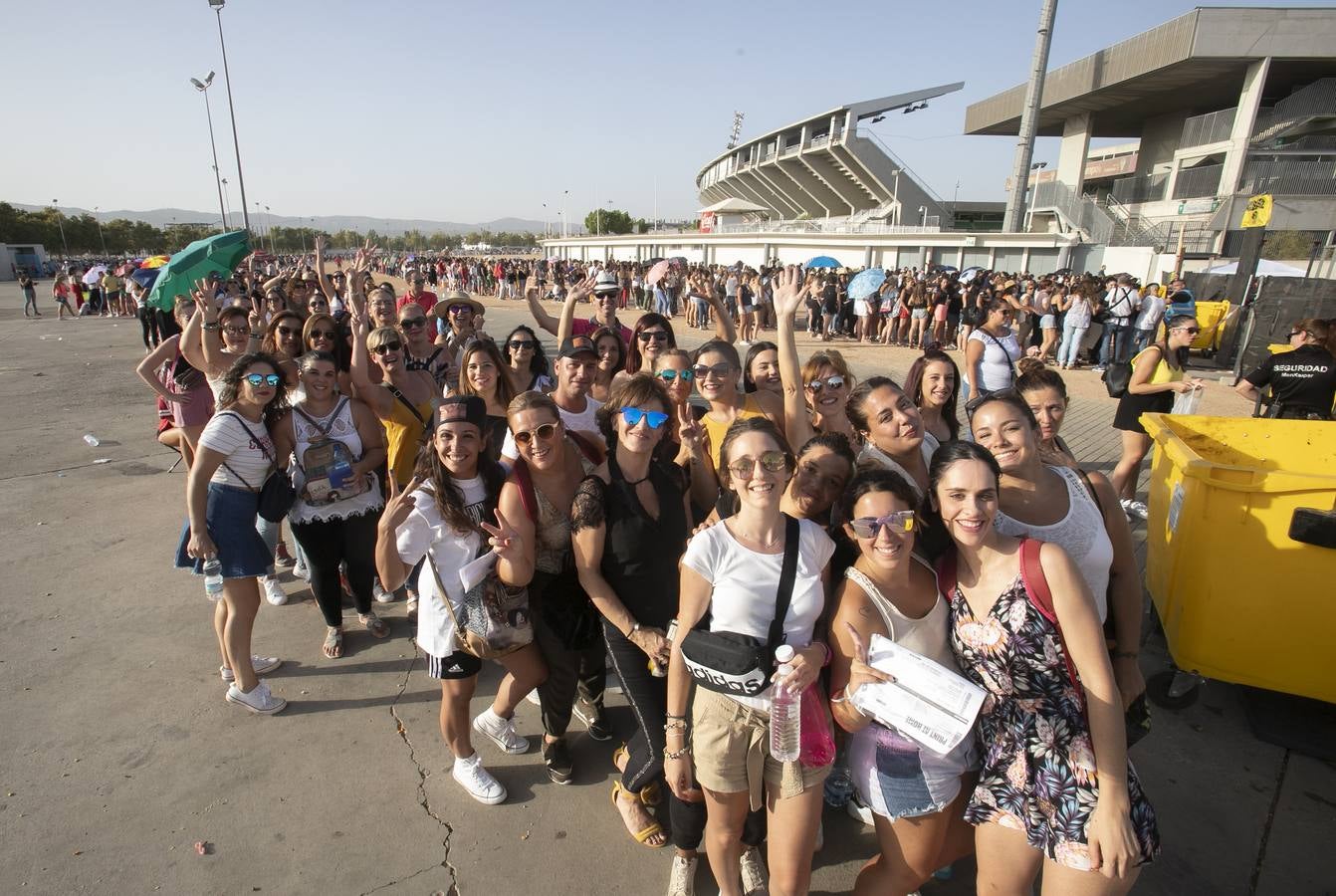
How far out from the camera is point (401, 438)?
4219mm

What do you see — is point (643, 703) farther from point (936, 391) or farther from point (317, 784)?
point (936, 391)

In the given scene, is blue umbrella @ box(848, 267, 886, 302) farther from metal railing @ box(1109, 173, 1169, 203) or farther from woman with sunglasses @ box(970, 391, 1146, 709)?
metal railing @ box(1109, 173, 1169, 203)

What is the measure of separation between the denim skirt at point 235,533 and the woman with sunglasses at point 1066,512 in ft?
11.7

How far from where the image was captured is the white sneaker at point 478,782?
2.92m

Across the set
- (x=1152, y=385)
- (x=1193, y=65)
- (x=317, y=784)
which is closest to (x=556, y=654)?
(x=317, y=784)

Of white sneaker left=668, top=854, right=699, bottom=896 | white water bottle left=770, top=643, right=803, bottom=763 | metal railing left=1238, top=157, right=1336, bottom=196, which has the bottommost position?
white sneaker left=668, top=854, right=699, bottom=896

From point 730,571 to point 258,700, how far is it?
2.97 m

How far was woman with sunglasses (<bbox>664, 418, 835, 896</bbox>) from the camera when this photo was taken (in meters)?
2.08

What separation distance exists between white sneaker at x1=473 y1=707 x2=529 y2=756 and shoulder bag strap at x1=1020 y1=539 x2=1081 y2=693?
100 inches

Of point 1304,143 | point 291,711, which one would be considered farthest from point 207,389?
point 1304,143

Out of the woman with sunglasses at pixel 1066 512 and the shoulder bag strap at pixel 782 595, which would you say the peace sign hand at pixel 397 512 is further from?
the woman with sunglasses at pixel 1066 512

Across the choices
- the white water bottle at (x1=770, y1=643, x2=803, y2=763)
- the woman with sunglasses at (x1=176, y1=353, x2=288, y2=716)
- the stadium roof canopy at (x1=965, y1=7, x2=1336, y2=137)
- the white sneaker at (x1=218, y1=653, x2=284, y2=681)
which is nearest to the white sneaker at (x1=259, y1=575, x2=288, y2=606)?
the white sneaker at (x1=218, y1=653, x2=284, y2=681)

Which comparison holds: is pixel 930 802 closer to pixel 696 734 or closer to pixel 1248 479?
pixel 696 734

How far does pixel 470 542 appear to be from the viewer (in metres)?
2.73
